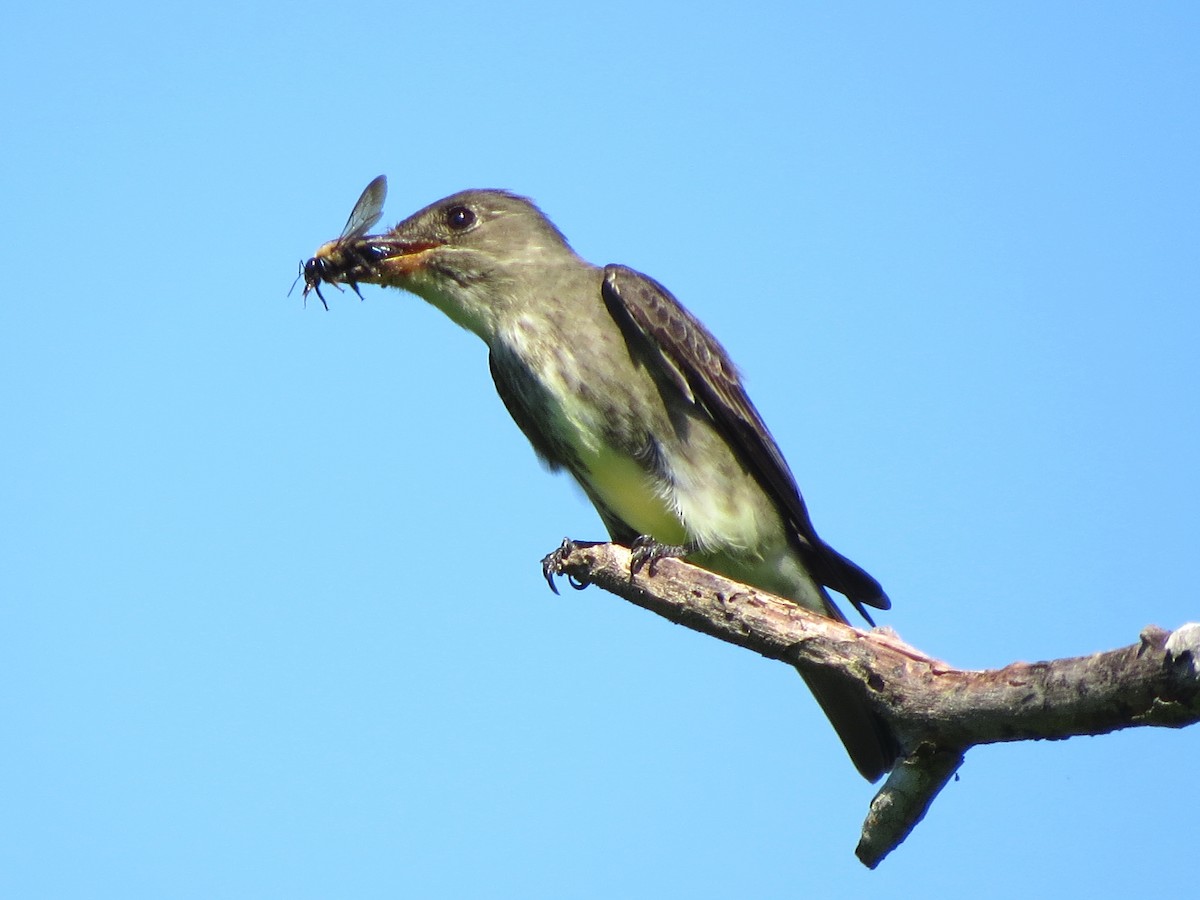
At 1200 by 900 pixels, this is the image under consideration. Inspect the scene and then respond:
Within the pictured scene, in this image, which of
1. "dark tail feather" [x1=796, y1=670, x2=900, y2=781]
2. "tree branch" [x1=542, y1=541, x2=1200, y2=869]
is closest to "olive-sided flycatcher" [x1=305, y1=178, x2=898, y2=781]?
"dark tail feather" [x1=796, y1=670, x2=900, y2=781]

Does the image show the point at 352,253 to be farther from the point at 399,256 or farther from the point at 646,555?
the point at 646,555

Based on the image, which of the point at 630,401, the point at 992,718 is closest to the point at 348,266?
the point at 630,401

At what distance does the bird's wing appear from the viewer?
7992 millimetres

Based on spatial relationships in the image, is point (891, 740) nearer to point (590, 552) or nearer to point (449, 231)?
point (590, 552)

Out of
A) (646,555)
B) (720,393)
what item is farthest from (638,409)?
(646,555)

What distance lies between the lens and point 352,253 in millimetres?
8633

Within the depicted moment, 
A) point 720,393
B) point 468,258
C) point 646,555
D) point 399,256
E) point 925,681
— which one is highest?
point 399,256

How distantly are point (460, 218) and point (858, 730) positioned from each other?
3802 millimetres

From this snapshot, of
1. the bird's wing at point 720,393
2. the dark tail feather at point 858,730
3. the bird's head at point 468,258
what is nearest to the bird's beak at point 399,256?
the bird's head at point 468,258

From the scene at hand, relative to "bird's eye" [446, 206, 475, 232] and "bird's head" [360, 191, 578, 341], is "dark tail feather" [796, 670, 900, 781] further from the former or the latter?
"bird's eye" [446, 206, 475, 232]

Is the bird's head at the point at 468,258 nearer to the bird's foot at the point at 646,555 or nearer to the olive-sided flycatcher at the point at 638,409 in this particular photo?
the olive-sided flycatcher at the point at 638,409

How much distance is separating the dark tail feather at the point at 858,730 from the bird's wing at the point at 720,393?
1.70 ft

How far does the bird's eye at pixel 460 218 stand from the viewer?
8836 millimetres

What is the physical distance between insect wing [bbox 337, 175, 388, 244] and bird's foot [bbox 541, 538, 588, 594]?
241cm
